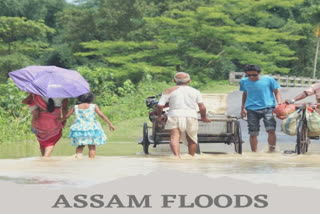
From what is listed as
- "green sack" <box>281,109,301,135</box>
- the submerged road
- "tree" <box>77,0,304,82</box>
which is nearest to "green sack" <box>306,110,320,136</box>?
"green sack" <box>281,109,301,135</box>

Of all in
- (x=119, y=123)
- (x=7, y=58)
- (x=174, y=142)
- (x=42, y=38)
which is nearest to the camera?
(x=174, y=142)

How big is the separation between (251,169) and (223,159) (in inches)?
77.8

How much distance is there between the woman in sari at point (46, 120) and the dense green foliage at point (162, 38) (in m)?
32.1

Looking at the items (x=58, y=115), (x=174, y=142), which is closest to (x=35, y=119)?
(x=58, y=115)

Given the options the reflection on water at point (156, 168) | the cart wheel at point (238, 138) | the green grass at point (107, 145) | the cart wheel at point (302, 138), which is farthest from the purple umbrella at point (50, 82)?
the cart wheel at point (302, 138)

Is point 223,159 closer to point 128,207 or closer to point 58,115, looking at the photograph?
point 58,115

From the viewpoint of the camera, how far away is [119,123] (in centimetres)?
2703

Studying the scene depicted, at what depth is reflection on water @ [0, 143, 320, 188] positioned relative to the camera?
32.6 feet

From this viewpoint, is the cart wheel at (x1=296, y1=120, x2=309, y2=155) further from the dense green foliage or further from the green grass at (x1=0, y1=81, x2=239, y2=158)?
the dense green foliage

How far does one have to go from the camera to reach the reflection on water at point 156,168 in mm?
9930

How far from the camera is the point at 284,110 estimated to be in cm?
1441

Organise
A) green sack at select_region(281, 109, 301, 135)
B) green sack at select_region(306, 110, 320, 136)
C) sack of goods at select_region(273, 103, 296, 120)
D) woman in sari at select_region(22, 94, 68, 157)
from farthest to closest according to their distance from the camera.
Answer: sack of goods at select_region(273, 103, 296, 120), green sack at select_region(281, 109, 301, 135), green sack at select_region(306, 110, 320, 136), woman in sari at select_region(22, 94, 68, 157)

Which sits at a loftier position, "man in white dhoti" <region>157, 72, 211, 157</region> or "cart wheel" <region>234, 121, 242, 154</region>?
"man in white dhoti" <region>157, 72, 211, 157</region>

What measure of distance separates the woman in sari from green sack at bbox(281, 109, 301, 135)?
3.91 metres
